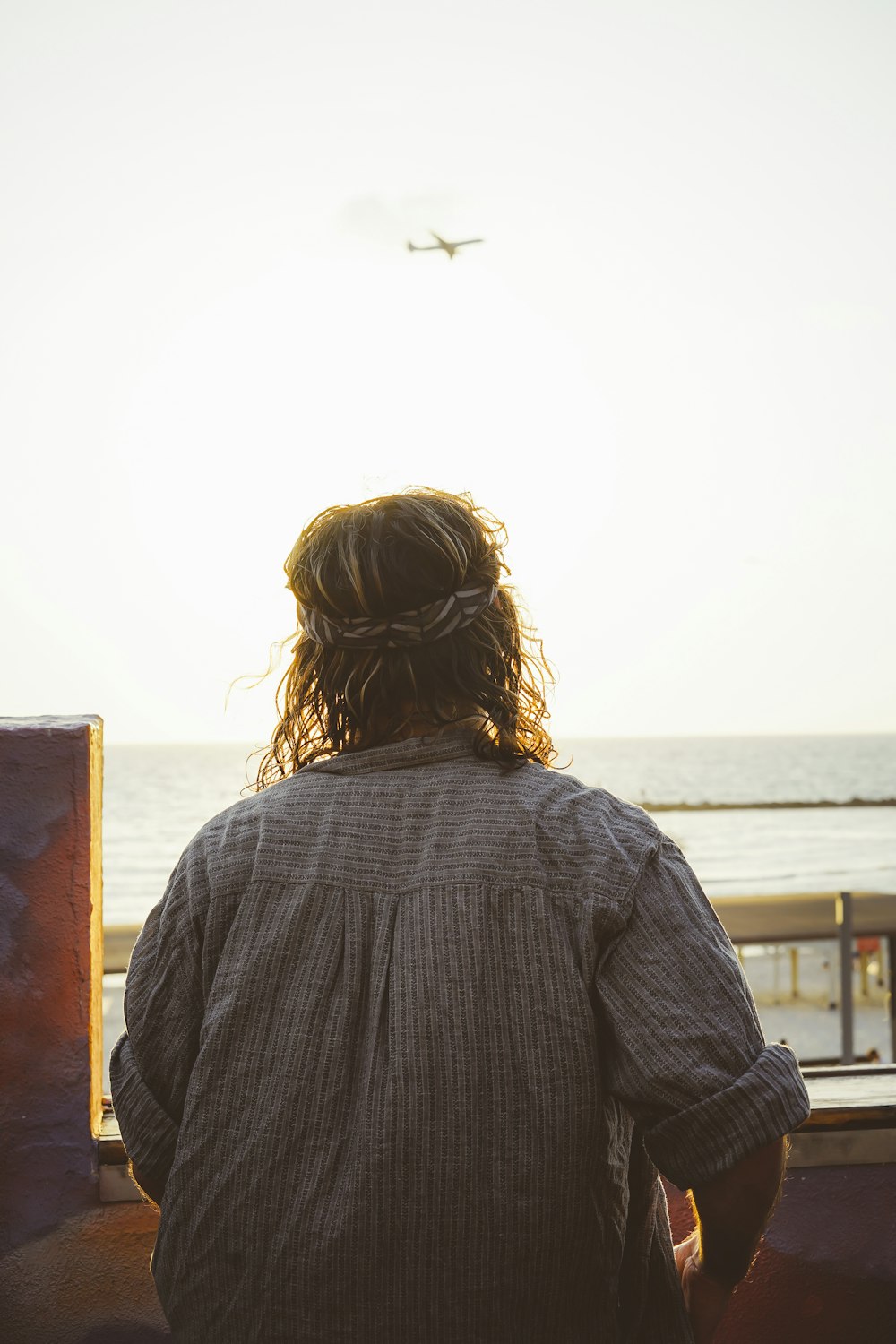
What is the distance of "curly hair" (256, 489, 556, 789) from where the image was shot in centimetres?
106

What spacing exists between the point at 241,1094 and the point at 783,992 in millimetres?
12903

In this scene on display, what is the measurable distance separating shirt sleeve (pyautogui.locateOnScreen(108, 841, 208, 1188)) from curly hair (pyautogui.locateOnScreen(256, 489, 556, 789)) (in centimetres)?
23

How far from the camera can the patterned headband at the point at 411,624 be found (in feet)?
3.46

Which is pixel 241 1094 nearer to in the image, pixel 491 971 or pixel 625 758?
pixel 491 971

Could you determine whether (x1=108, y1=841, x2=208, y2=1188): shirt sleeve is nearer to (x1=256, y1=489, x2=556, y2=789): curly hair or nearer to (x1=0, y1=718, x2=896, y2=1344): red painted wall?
(x1=256, y1=489, x2=556, y2=789): curly hair

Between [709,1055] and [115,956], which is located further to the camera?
[115,956]

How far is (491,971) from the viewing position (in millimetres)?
942

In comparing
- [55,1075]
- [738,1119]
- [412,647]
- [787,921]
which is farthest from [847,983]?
[787,921]

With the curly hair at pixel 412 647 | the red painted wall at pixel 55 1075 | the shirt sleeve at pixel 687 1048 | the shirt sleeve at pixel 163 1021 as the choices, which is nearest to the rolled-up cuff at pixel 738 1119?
the shirt sleeve at pixel 687 1048

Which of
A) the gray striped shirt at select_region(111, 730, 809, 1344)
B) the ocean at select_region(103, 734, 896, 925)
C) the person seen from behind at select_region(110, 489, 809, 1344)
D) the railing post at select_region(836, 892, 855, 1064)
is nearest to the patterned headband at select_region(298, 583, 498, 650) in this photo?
the person seen from behind at select_region(110, 489, 809, 1344)

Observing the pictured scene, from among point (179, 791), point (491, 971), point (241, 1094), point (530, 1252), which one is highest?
point (491, 971)

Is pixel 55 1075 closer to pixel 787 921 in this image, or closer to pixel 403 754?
pixel 403 754

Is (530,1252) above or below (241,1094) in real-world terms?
below

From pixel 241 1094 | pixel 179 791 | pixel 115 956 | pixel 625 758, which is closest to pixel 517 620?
pixel 241 1094
